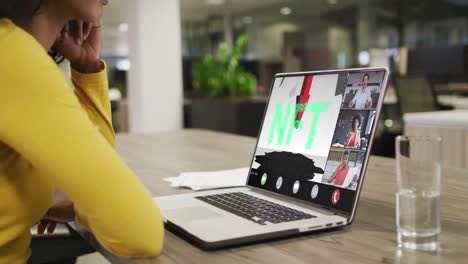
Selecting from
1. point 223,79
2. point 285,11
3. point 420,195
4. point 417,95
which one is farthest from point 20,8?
point 285,11

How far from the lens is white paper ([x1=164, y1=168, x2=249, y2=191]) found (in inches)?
45.5

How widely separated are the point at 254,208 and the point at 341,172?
0.51ft

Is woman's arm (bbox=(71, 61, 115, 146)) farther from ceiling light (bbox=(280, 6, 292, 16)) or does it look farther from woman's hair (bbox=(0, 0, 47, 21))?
ceiling light (bbox=(280, 6, 292, 16))

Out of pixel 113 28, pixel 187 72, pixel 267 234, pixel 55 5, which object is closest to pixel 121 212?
pixel 267 234

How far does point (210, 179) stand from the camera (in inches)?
48.0

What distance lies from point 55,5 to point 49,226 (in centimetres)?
45

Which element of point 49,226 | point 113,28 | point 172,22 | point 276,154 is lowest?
point 49,226

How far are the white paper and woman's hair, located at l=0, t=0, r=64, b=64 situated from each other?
0.51m

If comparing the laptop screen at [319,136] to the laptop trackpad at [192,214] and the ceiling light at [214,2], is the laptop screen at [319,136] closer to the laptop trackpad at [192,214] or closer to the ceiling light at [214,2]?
the laptop trackpad at [192,214]

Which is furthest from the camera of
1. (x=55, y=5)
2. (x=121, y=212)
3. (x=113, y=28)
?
(x=113, y=28)

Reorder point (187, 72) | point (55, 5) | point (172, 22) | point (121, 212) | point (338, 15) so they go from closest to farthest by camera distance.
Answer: point (121, 212), point (55, 5), point (172, 22), point (187, 72), point (338, 15)

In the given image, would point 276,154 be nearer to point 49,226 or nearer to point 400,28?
point 49,226

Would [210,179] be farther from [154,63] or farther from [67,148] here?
[154,63]

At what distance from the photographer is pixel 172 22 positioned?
5.17 metres
